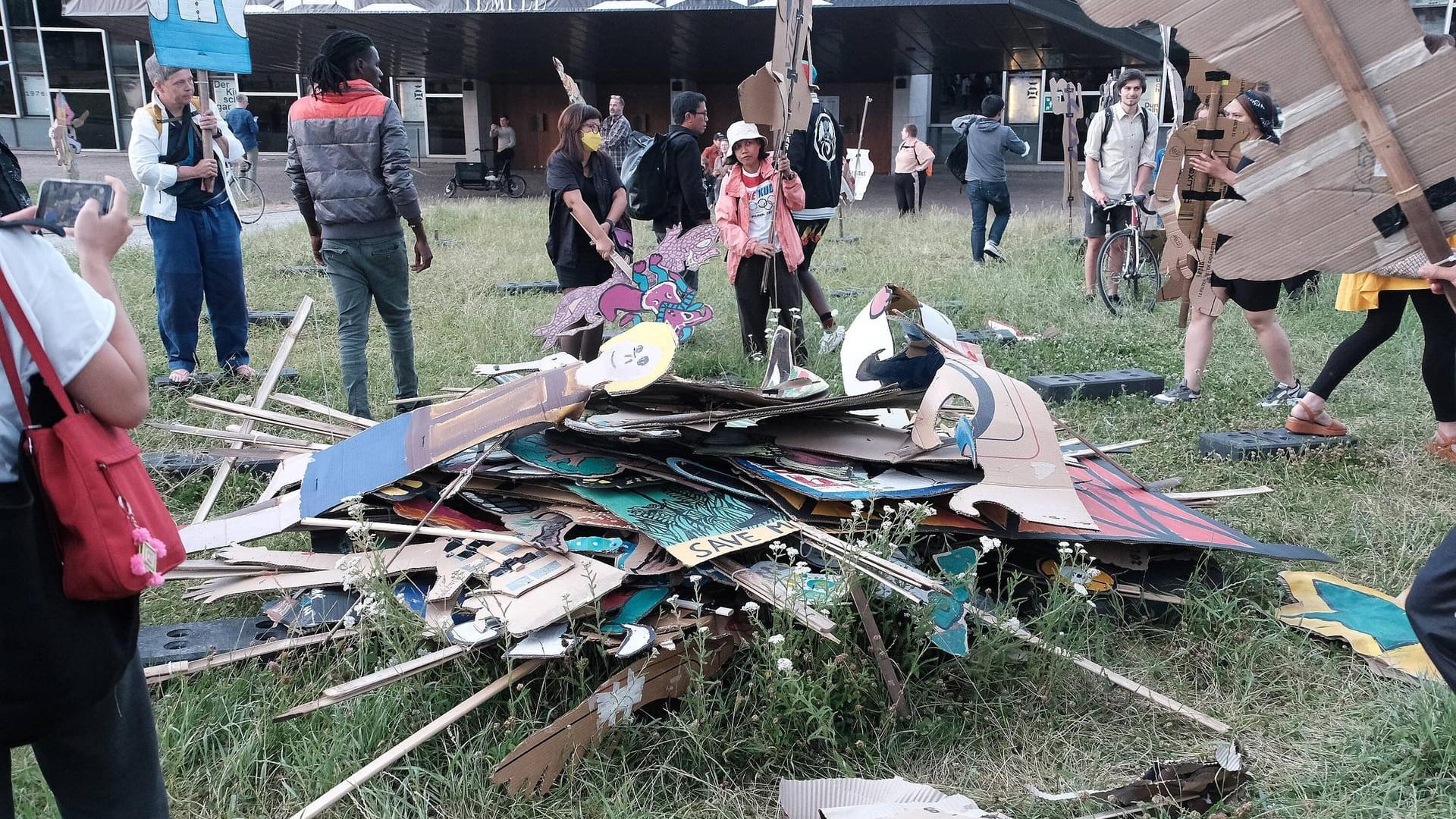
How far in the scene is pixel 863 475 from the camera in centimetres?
325

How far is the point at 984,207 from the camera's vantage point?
35.1ft

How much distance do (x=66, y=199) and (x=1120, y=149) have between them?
831 cm

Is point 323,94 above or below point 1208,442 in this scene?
above

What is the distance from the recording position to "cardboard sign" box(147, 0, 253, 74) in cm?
476

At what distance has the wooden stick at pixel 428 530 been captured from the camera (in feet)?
10.1

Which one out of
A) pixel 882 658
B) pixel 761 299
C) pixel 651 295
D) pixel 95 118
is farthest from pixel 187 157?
pixel 95 118

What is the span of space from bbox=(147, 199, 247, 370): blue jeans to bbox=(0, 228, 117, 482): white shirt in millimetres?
4783

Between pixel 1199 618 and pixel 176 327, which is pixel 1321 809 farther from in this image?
pixel 176 327

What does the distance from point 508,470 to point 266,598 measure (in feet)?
3.12

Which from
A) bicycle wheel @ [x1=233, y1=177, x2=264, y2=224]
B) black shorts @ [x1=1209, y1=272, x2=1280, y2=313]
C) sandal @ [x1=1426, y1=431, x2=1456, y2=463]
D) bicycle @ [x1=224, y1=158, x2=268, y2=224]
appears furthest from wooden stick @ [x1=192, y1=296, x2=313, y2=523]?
bicycle wheel @ [x1=233, y1=177, x2=264, y2=224]

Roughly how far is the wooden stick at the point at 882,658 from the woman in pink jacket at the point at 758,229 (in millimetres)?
3192

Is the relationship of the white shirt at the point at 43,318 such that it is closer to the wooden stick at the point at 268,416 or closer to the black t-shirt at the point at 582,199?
the wooden stick at the point at 268,416

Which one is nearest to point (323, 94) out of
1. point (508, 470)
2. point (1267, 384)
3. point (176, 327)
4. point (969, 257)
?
point (176, 327)

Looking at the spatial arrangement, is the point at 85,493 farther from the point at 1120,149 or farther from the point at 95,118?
the point at 95,118
